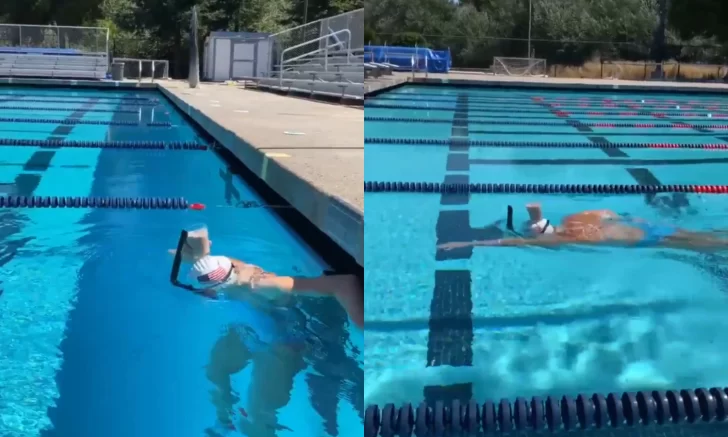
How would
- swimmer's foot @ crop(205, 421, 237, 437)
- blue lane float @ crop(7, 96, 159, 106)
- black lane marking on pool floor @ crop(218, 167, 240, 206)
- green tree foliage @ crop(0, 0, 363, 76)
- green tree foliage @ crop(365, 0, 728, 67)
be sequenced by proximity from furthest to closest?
1. green tree foliage @ crop(0, 0, 363, 76)
2. green tree foliage @ crop(365, 0, 728, 67)
3. blue lane float @ crop(7, 96, 159, 106)
4. black lane marking on pool floor @ crop(218, 167, 240, 206)
5. swimmer's foot @ crop(205, 421, 237, 437)

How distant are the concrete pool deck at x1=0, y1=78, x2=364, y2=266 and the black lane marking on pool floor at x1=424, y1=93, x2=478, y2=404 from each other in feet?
1.22

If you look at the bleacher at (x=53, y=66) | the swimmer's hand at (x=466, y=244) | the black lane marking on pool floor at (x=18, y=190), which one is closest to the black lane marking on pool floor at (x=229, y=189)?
the black lane marking on pool floor at (x=18, y=190)

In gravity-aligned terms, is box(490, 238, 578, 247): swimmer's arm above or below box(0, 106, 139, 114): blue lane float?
below

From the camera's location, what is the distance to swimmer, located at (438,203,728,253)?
3.68 m

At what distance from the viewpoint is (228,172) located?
542 centimetres

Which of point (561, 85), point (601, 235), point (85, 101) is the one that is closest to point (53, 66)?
point (85, 101)

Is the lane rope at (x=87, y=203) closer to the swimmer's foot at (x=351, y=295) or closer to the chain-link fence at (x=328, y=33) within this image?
the swimmer's foot at (x=351, y=295)

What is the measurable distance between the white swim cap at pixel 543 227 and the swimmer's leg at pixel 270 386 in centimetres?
161

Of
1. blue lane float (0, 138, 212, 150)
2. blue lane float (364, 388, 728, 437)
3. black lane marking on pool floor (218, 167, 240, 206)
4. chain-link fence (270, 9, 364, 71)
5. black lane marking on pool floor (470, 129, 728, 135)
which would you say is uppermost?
chain-link fence (270, 9, 364, 71)

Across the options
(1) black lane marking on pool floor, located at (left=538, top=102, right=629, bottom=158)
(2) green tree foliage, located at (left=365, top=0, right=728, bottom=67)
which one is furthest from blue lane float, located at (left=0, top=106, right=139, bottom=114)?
(2) green tree foliage, located at (left=365, top=0, right=728, bottom=67)

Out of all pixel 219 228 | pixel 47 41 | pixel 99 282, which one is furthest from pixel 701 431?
pixel 47 41

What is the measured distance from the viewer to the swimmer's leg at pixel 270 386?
2006mm

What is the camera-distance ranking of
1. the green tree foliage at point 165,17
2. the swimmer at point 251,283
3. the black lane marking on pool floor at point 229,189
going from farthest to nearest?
the green tree foliage at point 165,17 → the black lane marking on pool floor at point 229,189 → the swimmer at point 251,283

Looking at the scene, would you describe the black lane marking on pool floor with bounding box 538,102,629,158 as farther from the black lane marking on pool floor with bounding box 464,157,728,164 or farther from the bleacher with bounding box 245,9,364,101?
the bleacher with bounding box 245,9,364,101
